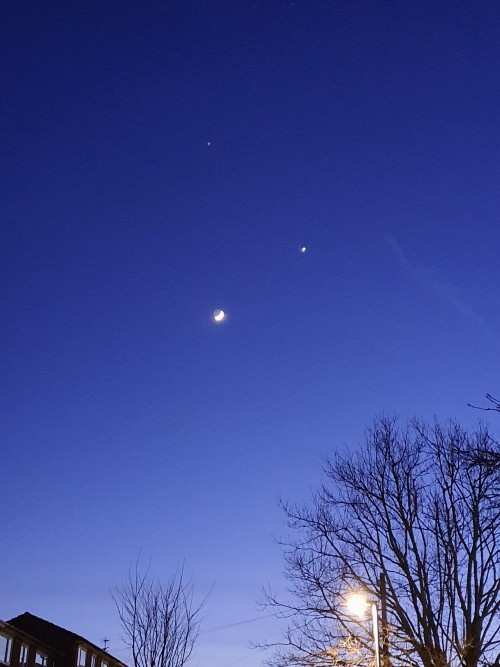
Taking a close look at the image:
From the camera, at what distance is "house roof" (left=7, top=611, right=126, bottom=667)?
5284 centimetres

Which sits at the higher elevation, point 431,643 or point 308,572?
point 308,572

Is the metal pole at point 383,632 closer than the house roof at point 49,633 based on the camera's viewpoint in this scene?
Yes

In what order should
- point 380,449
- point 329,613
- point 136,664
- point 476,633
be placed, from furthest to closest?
point 136,664 < point 380,449 < point 329,613 < point 476,633

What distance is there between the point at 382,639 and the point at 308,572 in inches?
126

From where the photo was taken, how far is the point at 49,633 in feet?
175

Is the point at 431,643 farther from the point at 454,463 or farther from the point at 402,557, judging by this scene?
the point at 454,463

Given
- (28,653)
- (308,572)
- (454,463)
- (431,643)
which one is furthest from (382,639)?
(28,653)

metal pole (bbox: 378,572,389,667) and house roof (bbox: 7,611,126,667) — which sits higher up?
house roof (bbox: 7,611,126,667)

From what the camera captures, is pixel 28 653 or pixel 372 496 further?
pixel 28 653

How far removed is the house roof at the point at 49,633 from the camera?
52844 millimetres

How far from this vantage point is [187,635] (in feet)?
96.9

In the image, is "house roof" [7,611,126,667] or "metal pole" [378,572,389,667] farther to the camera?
"house roof" [7,611,126,667]

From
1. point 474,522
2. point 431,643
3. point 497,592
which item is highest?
point 474,522

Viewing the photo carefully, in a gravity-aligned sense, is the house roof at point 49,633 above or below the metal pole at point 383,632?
above
